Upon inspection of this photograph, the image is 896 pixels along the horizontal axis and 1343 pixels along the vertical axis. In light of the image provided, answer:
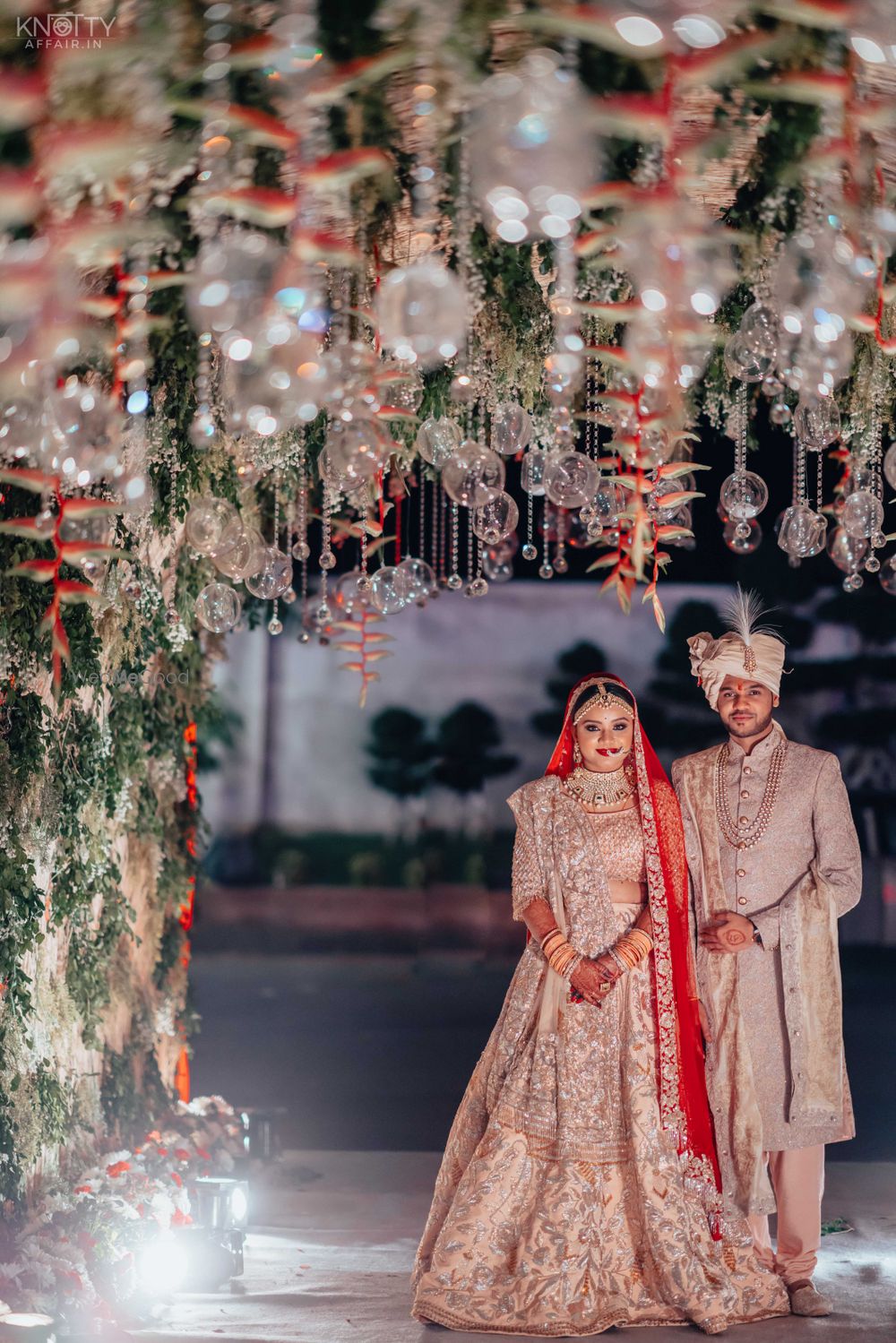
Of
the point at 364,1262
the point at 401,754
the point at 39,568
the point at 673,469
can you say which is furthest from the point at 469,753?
the point at 39,568

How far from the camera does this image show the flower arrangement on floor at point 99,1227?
147 inches

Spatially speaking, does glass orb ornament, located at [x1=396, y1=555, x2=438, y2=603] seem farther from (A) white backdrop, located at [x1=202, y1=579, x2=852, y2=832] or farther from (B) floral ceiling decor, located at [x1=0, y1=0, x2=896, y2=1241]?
(A) white backdrop, located at [x1=202, y1=579, x2=852, y2=832]

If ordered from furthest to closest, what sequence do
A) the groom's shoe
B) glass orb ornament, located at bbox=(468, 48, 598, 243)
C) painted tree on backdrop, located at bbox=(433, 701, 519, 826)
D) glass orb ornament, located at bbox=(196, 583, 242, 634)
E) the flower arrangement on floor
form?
painted tree on backdrop, located at bbox=(433, 701, 519, 826) < the groom's shoe < glass orb ornament, located at bbox=(196, 583, 242, 634) < the flower arrangement on floor < glass orb ornament, located at bbox=(468, 48, 598, 243)

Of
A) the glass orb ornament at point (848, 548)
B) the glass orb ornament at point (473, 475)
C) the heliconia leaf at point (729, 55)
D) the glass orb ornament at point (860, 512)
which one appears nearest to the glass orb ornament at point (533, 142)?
the heliconia leaf at point (729, 55)

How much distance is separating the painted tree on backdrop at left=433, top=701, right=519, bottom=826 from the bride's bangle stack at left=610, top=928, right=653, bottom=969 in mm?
5776

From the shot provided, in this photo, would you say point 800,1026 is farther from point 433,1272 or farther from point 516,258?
point 516,258

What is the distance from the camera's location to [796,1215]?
4316mm

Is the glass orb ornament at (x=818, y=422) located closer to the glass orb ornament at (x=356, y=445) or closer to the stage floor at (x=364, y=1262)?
the glass orb ornament at (x=356, y=445)

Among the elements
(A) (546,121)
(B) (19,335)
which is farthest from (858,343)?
(B) (19,335)

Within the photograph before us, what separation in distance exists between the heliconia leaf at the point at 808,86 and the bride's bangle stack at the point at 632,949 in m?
2.40

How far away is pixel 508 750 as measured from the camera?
32.8 ft

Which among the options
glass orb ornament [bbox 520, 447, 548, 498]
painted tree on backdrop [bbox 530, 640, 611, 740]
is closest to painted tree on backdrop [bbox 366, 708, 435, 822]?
painted tree on backdrop [bbox 530, 640, 611, 740]

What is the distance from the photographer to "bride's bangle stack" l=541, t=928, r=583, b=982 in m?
4.18

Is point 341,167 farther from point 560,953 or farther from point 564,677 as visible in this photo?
point 564,677
